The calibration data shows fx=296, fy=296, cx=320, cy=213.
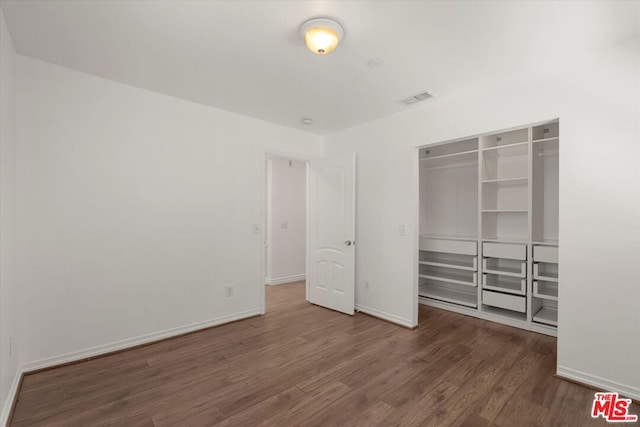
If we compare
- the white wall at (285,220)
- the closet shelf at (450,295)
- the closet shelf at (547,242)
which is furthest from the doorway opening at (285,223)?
the closet shelf at (547,242)

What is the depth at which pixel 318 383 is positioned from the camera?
93.5 inches

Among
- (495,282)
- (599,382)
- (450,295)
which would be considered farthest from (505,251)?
(599,382)

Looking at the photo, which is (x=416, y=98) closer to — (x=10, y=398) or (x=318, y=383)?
(x=318, y=383)

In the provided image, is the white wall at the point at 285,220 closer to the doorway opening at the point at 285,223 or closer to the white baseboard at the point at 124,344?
the doorway opening at the point at 285,223

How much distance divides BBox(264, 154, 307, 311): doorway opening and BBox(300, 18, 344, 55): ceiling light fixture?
3560 millimetres

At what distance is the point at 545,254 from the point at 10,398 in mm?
4904

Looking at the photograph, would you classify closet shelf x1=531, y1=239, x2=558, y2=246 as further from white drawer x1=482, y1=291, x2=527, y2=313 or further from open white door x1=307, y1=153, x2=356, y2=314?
open white door x1=307, y1=153, x2=356, y2=314

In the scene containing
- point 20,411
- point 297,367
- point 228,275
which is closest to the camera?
point 20,411

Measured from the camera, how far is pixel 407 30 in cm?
206

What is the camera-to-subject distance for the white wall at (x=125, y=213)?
2.51 metres

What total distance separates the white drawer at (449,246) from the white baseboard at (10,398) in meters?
4.51

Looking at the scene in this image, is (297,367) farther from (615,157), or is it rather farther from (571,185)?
(615,157)

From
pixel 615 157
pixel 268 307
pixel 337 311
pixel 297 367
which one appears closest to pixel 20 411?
pixel 297 367

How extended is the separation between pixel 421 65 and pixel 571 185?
159 centimetres
